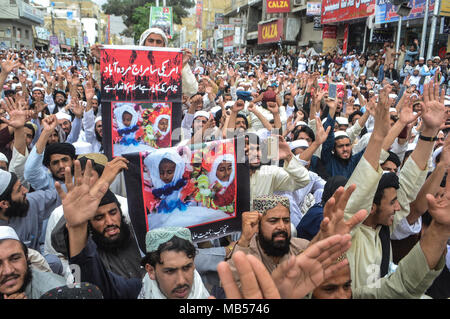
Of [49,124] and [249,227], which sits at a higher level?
[49,124]

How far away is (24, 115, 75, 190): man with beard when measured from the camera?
10.7ft

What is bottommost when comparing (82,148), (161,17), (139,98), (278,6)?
(82,148)

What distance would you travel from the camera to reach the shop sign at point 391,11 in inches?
542

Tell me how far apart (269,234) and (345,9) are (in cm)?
1980

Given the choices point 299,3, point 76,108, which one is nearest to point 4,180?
point 76,108


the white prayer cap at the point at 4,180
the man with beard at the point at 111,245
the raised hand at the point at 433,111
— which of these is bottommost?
the man with beard at the point at 111,245

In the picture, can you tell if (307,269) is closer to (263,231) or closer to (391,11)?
(263,231)

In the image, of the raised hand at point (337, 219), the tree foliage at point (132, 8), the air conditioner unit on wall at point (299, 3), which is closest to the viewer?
the raised hand at point (337, 219)

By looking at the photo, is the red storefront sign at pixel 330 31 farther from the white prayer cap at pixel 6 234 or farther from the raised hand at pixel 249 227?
the white prayer cap at pixel 6 234

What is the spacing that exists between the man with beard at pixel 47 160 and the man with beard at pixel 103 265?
1289 mm

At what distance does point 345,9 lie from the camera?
64.6 ft

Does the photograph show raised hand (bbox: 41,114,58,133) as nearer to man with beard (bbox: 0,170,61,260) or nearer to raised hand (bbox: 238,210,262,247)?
man with beard (bbox: 0,170,61,260)

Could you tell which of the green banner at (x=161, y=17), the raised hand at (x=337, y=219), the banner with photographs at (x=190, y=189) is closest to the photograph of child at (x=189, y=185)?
the banner with photographs at (x=190, y=189)

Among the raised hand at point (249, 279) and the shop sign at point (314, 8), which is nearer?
the raised hand at point (249, 279)
